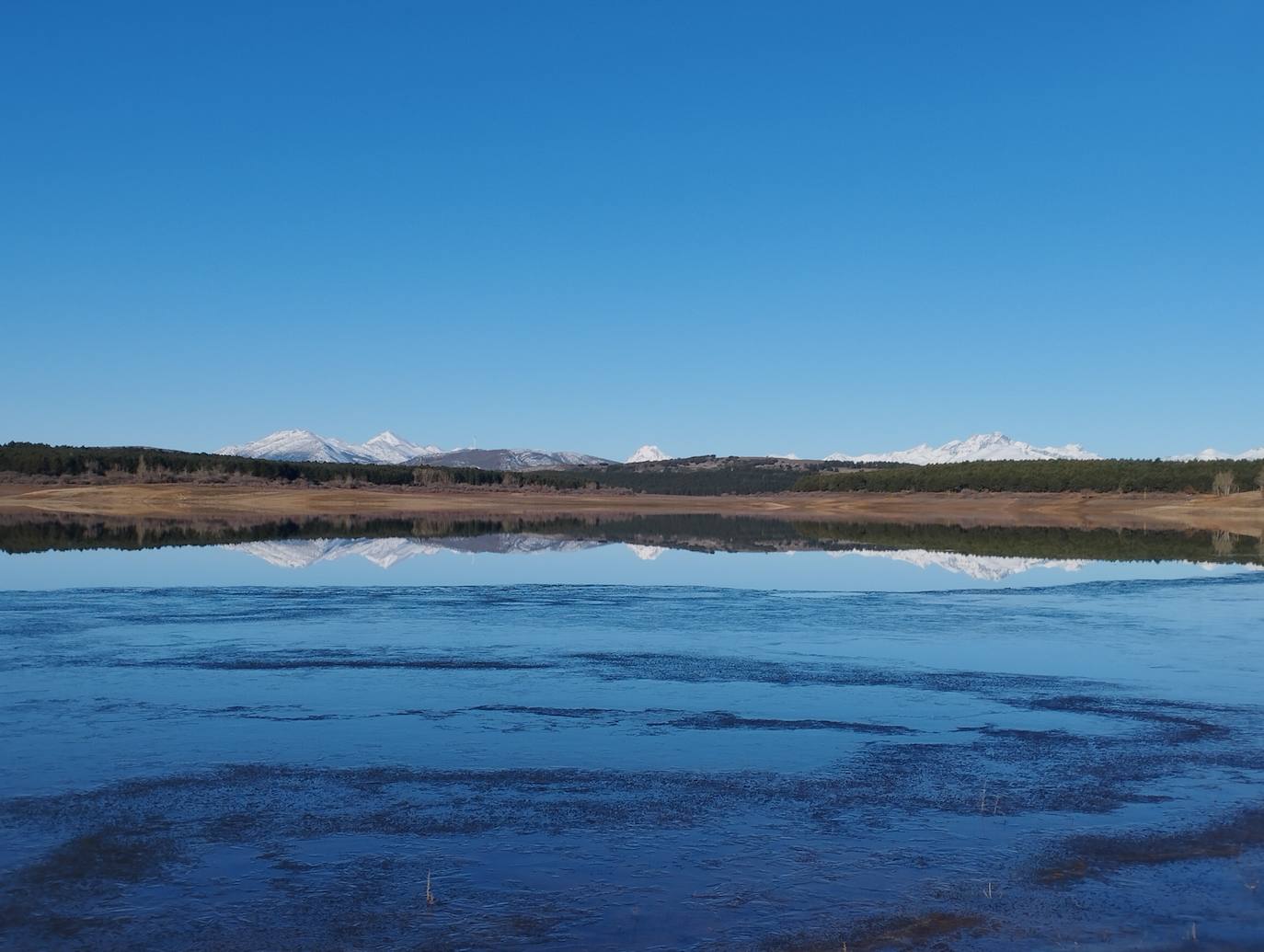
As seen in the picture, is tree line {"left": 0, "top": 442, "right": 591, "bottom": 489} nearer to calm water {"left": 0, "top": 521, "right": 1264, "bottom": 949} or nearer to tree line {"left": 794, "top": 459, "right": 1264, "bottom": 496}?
tree line {"left": 794, "top": 459, "right": 1264, "bottom": 496}

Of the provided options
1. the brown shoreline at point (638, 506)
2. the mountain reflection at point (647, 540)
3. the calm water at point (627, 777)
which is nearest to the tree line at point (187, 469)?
the brown shoreline at point (638, 506)

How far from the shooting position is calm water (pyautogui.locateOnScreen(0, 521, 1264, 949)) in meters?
7.46

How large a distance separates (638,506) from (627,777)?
108362mm

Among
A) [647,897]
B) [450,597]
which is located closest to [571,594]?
[450,597]

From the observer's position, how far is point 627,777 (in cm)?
1070

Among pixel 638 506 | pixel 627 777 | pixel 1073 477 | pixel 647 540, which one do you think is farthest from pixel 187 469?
pixel 627 777

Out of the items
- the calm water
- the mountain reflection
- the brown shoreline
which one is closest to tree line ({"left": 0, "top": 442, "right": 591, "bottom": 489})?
the brown shoreline

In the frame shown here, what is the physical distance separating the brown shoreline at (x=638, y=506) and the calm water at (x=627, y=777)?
54.0 meters

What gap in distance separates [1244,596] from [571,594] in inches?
637

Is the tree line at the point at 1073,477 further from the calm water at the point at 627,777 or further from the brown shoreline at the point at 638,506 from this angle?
the calm water at the point at 627,777

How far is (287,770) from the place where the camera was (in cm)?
1077

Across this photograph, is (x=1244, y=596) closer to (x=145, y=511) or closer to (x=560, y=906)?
(x=560, y=906)

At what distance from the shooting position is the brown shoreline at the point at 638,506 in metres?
82.1

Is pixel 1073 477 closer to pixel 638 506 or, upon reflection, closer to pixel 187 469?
pixel 638 506
